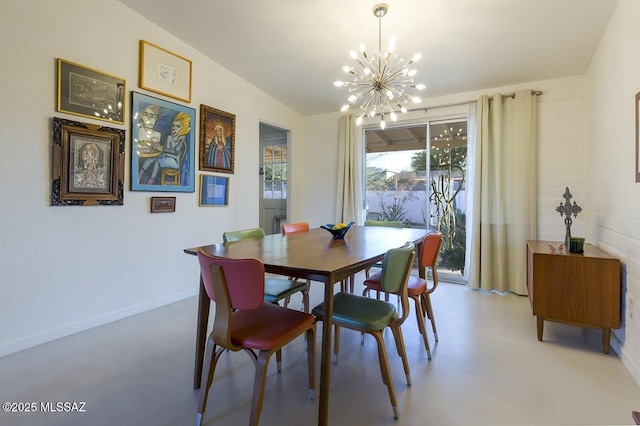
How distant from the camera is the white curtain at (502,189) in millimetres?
3531

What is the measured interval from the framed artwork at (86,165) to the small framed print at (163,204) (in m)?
0.30

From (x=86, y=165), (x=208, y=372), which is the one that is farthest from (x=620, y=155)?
(x=86, y=165)

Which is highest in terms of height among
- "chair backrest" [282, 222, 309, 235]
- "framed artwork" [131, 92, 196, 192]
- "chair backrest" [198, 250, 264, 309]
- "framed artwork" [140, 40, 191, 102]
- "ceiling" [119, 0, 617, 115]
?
"ceiling" [119, 0, 617, 115]

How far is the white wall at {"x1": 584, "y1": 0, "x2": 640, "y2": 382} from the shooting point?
77.8 inches

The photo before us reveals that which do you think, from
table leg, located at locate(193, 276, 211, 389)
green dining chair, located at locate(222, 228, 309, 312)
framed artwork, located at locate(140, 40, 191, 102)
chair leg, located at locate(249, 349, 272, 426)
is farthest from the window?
chair leg, located at locate(249, 349, 272, 426)

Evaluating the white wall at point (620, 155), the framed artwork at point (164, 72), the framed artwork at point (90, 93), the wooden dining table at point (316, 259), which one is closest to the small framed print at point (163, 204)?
the framed artwork at point (90, 93)

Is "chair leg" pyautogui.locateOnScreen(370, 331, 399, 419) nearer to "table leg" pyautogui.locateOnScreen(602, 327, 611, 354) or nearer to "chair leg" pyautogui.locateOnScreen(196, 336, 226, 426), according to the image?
"chair leg" pyautogui.locateOnScreen(196, 336, 226, 426)

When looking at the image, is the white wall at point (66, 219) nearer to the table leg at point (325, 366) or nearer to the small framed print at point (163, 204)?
the small framed print at point (163, 204)

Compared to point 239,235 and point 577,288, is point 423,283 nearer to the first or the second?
point 577,288

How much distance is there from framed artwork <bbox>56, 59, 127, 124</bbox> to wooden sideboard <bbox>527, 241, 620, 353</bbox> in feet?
12.3

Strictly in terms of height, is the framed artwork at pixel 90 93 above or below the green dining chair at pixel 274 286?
above

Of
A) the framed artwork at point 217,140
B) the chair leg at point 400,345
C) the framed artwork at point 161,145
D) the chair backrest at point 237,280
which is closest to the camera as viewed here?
the chair backrest at point 237,280

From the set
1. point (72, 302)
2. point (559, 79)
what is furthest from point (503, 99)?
point (72, 302)

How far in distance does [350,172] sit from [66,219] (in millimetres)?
3425
